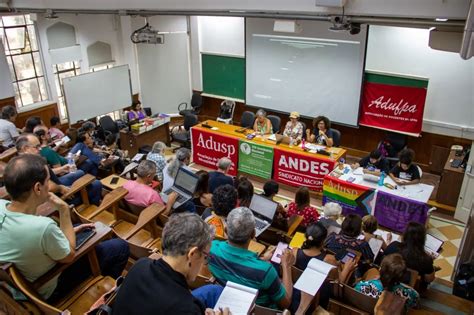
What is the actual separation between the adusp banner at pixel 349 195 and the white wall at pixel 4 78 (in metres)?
6.74

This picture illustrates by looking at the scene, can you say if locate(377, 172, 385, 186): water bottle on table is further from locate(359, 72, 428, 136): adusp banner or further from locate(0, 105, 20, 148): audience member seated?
locate(0, 105, 20, 148): audience member seated

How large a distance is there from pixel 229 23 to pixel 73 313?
822 centimetres

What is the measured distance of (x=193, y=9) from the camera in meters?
5.44

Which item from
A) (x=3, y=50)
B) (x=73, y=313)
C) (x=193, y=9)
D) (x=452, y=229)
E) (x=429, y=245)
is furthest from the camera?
(x=3, y=50)

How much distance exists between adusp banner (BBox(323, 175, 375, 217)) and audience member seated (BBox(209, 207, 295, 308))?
11.3ft

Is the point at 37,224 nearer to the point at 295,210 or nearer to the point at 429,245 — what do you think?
the point at 295,210

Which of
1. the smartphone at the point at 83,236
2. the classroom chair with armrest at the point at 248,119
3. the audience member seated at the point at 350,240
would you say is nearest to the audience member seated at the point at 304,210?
the audience member seated at the point at 350,240

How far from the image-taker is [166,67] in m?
10.4

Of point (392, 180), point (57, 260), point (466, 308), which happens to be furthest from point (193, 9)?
point (466, 308)

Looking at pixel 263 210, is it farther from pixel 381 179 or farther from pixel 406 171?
pixel 406 171

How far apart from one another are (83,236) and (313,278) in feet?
5.34

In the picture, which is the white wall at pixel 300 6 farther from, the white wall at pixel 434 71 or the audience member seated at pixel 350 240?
the white wall at pixel 434 71

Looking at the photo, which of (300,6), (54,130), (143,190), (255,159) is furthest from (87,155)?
(300,6)

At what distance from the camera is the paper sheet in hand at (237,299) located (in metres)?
2.04
